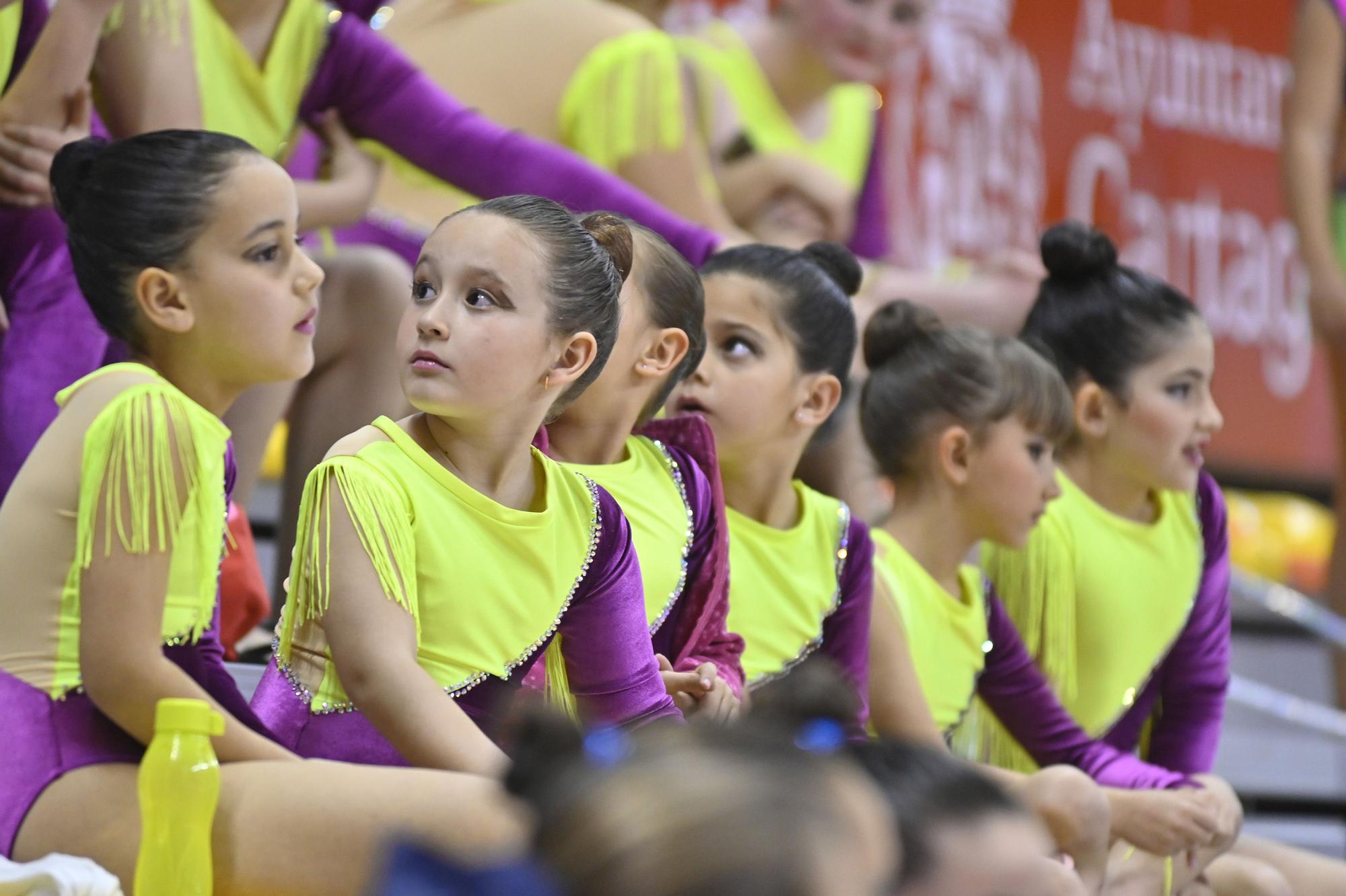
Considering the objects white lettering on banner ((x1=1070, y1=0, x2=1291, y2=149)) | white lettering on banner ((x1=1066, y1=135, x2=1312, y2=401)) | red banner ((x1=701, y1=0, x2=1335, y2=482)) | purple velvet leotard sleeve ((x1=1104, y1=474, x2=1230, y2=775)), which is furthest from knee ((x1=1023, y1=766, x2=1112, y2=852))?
white lettering on banner ((x1=1070, y1=0, x2=1291, y2=149))

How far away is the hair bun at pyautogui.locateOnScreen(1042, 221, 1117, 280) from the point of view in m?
2.78

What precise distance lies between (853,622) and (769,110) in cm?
159

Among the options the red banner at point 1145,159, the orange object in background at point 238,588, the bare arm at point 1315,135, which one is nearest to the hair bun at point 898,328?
the orange object in background at point 238,588

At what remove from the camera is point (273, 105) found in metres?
2.42

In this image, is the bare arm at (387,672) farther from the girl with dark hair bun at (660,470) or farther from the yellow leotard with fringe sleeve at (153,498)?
the girl with dark hair bun at (660,470)

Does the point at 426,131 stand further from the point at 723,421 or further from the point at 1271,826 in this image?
the point at 1271,826

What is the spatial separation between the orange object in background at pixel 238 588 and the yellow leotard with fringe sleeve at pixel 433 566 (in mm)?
617

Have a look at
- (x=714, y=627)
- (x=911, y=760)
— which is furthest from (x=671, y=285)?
(x=911, y=760)

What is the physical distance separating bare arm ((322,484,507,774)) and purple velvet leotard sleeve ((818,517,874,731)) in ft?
2.57

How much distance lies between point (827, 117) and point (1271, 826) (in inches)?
65.3

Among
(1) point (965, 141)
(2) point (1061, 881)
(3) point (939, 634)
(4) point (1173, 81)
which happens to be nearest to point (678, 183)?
(3) point (939, 634)

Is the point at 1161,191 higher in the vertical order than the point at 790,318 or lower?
lower

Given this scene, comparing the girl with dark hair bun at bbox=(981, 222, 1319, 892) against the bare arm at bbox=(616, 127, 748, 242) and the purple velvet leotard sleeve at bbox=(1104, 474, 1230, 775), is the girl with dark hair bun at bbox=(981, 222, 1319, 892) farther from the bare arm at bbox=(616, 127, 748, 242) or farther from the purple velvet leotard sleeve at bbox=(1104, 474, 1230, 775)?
the bare arm at bbox=(616, 127, 748, 242)

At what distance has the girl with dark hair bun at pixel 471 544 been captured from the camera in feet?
5.05
